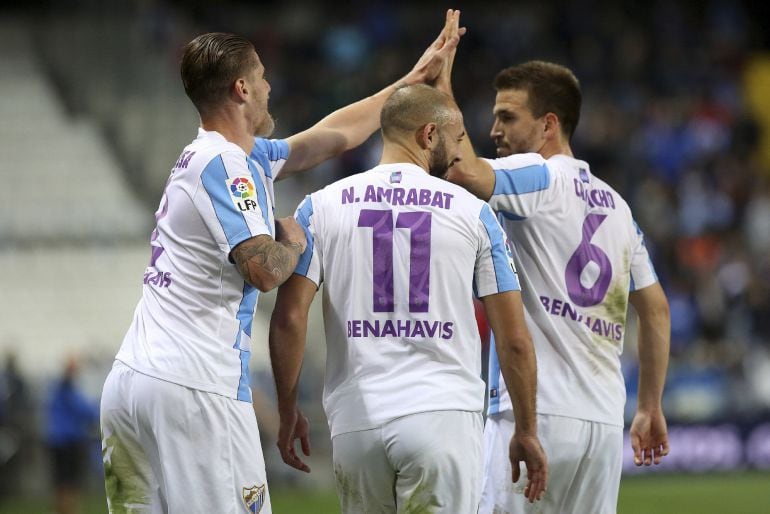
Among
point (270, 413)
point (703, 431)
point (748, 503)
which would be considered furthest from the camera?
point (703, 431)

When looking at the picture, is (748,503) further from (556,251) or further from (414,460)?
(414,460)

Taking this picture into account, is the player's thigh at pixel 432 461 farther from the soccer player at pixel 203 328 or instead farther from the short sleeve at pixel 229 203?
the short sleeve at pixel 229 203

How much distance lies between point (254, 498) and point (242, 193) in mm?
1181

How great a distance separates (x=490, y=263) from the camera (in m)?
5.31

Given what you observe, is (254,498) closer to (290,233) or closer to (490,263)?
(290,233)

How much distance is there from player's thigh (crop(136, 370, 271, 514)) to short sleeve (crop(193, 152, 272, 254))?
61cm

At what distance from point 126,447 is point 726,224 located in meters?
16.5

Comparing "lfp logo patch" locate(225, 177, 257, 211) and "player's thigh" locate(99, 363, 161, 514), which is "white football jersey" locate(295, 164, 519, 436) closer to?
"lfp logo patch" locate(225, 177, 257, 211)

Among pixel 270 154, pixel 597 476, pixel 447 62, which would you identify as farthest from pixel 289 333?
pixel 447 62

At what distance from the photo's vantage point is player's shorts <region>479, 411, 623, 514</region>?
593cm

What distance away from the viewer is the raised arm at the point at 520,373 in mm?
5320

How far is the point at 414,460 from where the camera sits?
16.4ft

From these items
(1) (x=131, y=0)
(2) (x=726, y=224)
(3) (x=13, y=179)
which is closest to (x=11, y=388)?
(3) (x=13, y=179)

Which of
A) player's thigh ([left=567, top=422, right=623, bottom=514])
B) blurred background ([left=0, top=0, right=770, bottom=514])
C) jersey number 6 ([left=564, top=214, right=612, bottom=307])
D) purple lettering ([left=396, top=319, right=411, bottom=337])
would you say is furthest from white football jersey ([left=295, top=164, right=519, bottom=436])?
blurred background ([left=0, top=0, right=770, bottom=514])
